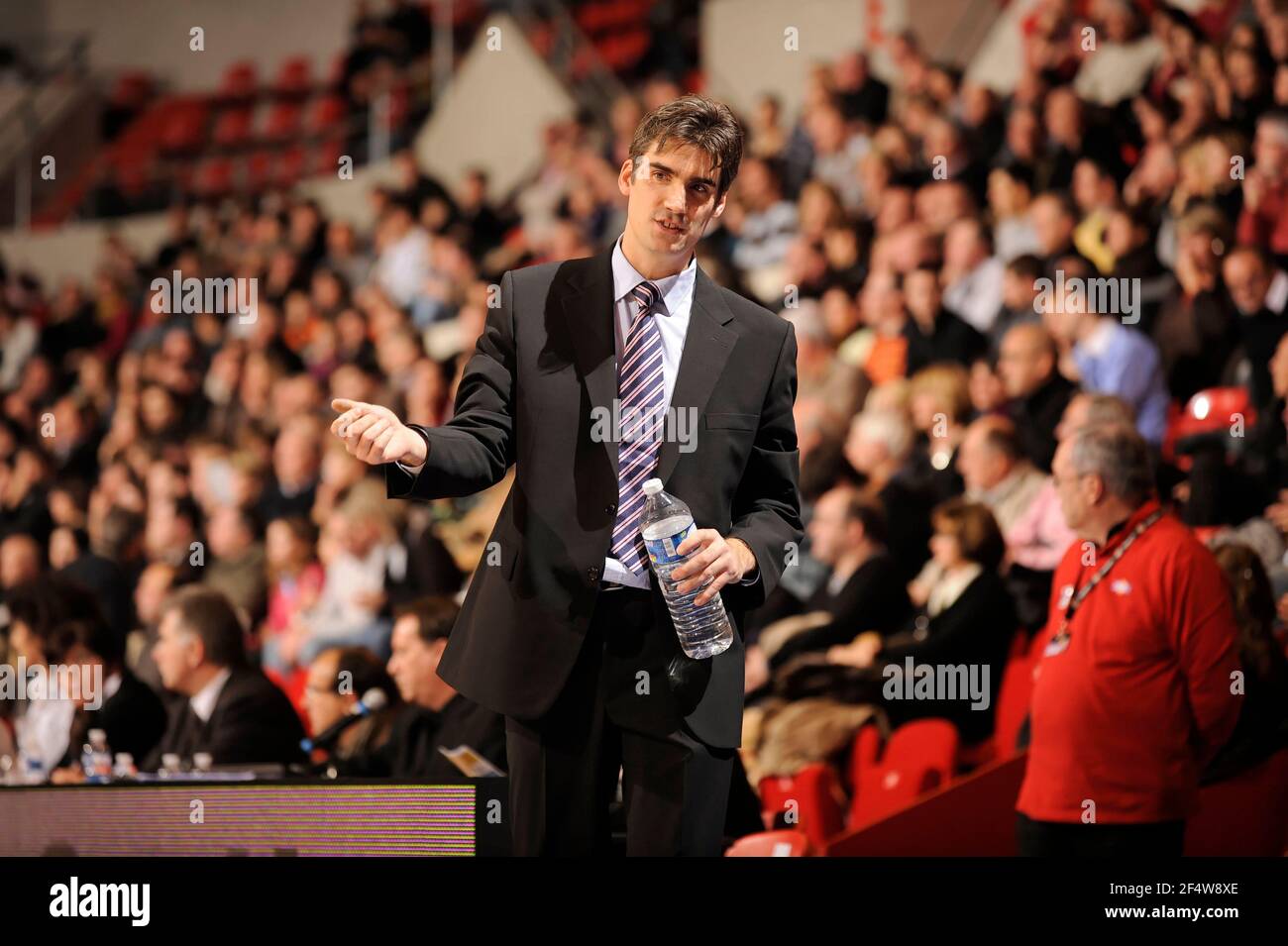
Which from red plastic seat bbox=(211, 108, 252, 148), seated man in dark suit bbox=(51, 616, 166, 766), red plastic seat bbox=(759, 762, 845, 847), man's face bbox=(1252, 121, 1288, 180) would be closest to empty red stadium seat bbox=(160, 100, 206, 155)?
red plastic seat bbox=(211, 108, 252, 148)

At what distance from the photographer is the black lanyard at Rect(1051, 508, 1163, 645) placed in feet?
11.8

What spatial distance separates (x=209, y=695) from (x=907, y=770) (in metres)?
2.20

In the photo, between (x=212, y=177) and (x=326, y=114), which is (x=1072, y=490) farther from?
(x=212, y=177)

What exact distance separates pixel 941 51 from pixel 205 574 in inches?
199

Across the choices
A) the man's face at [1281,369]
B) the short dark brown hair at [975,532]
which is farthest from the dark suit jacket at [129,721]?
the man's face at [1281,369]

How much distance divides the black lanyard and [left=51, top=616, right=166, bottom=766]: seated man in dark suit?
3002 mm

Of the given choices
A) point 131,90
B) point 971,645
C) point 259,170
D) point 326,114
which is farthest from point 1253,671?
point 131,90

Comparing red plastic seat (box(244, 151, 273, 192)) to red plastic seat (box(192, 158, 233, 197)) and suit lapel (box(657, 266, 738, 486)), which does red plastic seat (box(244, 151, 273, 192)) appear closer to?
red plastic seat (box(192, 158, 233, 197))

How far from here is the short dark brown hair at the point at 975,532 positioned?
4854 millimetres

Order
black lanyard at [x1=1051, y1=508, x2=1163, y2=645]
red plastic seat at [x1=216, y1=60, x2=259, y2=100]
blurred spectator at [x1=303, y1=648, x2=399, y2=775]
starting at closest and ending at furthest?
1. black lanyard at [x1=1051, y1=508, x2=1163, y2=645]
2. blurred spectator at [x1=303, y1=648, x2=399, y2=775]
3. red plastic seat at [x1=216, y1=60, x2=259, y2=100]

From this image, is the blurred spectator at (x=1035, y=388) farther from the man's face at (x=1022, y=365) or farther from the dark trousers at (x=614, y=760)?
the dark trousers at (x=614, y=760)

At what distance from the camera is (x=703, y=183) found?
2146 mm

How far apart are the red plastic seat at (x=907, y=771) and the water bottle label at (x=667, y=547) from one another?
2.54m
